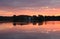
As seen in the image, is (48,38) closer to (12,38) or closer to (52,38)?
(52,38)

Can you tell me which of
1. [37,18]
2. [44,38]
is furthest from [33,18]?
[44,38]

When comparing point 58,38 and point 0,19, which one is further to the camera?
point 0,19

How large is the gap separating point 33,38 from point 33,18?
48955 mm

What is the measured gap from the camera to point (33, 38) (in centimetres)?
1797

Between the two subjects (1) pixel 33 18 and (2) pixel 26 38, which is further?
(1) pixel 33 18

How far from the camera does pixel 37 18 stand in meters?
67.4

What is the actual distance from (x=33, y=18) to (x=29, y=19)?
2.08 m

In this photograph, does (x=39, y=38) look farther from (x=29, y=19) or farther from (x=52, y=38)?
(x=29, y=19)

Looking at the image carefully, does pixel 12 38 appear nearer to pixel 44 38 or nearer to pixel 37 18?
pixel 44 38

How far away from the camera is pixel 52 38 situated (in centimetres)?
1783

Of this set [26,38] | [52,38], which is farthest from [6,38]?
[52,38]

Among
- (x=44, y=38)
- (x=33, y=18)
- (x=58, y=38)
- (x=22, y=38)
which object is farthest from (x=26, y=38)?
(x=33, y=18)

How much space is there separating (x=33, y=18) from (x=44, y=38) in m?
48.7

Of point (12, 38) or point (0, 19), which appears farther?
point (0, 19)
